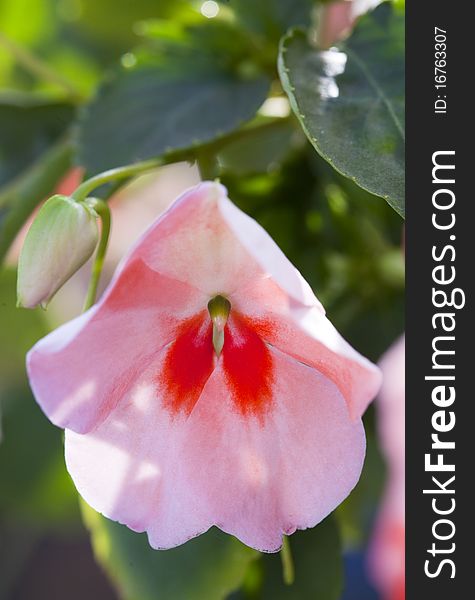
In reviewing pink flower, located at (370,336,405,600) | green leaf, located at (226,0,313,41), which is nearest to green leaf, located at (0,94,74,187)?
green leaf, located at (226,0,313,41)

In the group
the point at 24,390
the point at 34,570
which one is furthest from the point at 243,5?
the point at 34,570

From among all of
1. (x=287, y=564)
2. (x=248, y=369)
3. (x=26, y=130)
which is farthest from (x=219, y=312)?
(x=26, y=130)

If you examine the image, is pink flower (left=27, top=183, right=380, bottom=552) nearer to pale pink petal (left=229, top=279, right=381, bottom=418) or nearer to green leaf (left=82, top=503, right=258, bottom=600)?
pale pink petal (left=229, top=279, right=381, bottom=418)

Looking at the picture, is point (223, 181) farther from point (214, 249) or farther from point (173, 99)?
point (214, 249)

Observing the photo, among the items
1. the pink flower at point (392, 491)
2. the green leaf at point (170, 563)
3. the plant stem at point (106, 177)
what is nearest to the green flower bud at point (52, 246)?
the plant stem at point (106, 177)

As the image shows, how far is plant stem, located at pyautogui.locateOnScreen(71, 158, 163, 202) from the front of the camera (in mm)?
321

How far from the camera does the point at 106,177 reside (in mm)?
334

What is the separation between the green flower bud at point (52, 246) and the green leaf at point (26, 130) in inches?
9.2

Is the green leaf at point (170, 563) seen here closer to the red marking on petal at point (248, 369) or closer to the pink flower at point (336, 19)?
the red marking on petal at point (248, 369)

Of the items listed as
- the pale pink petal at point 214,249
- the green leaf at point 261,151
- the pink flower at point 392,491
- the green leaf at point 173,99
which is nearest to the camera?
the pale pink petal at point 214,249

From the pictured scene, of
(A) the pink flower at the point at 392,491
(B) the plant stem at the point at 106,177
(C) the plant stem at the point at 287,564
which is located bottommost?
(A) the pink flower at the point at 392,491

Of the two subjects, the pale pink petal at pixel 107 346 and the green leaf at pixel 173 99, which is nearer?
the pale pink petal at pixel 107 346

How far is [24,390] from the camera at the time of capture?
67cm

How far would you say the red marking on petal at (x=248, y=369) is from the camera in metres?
0.32
